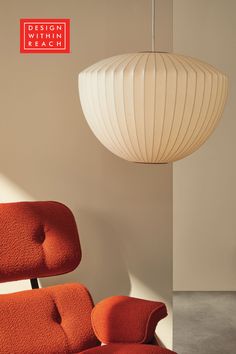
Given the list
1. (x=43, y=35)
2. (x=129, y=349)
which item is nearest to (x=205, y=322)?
(x=129, y=349)

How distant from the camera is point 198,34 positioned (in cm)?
485

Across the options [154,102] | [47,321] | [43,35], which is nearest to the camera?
[154,102]

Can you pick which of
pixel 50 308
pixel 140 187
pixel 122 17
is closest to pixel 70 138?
pixel 140 187

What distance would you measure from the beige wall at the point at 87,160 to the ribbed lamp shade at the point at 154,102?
1.24 m

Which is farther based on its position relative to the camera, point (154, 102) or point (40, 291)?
point (40, 291)

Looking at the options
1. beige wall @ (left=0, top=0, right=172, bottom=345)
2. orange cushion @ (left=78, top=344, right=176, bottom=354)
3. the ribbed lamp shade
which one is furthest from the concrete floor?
the ribbed lamp shade

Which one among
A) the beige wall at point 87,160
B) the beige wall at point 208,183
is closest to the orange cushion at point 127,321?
the beige wall at point 87,160

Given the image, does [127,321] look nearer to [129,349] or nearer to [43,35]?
[129,349]

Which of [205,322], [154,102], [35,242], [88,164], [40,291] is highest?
[154,102]

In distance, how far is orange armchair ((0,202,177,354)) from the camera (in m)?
2.19

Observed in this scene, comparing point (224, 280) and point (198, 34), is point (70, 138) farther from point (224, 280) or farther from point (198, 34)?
point (224, 280)

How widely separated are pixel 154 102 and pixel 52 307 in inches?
45.4

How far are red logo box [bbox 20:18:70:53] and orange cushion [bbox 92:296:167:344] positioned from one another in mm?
1196

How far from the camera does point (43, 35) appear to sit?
277cm
